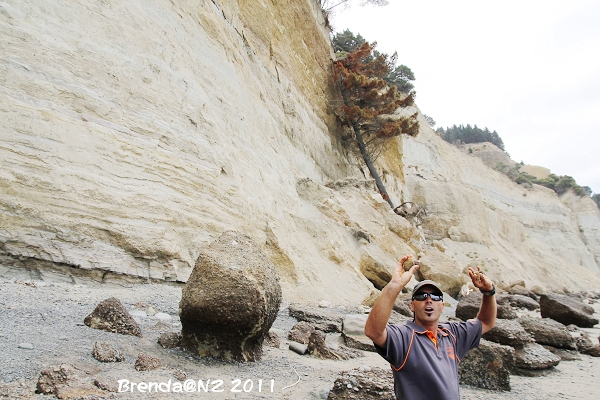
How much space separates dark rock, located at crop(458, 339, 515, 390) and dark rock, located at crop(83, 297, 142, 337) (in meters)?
3.23

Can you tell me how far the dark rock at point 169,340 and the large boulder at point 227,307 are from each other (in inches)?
2.2

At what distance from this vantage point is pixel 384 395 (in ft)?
9.62

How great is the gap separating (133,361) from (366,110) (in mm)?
17581

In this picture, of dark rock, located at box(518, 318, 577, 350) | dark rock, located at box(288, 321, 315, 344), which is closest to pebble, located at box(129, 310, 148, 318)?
dark rock, located at box(288, 321, 315, 344)

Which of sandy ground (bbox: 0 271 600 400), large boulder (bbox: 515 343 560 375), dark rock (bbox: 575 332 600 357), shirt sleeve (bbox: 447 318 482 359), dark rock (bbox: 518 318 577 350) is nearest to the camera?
shirt sleeve (bbox: 447 318 482 359)

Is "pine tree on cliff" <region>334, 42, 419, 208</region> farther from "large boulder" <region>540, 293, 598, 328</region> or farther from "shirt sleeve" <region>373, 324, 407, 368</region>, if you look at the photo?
"shirt sleeve" <region>373, 324, 407, 368</region>

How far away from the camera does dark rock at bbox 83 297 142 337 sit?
3.68m

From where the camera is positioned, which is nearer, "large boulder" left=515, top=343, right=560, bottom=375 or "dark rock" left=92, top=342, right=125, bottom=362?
"dark rock" left=92, top=342, right=125, bottom=362

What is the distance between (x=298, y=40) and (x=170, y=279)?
1419 centimetres

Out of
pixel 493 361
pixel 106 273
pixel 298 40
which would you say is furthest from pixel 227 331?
pixel 298 40

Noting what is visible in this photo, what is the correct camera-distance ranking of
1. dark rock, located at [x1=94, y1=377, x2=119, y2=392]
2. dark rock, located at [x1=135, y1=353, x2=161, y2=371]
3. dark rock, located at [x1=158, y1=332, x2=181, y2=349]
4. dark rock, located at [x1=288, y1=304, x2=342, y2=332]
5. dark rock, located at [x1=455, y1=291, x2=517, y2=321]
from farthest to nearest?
dark rock, located at [x1=455, y1=291, x2=517, y2=321], dark rock, located at [x1=288, y1=304, x2=342, y2=332], dark rock, located at [x1=158, y1=332, x2=181, y2=349], dark rock, located at [x1=135, y1=353, x2=161, y2=371], dark rock, located at [x1=94, y1=377, x2=119, y2=392]

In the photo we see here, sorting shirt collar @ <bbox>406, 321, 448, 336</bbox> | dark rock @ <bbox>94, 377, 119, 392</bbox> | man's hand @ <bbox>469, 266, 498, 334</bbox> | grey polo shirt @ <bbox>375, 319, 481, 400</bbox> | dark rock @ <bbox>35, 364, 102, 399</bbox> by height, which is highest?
man's hand @ <bbox>469, 266, 498, 334</bbox>

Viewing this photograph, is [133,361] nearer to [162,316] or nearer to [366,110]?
[162,316]

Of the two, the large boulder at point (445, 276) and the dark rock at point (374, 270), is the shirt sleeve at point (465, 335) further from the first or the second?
the large boulder at point (445, 276)
